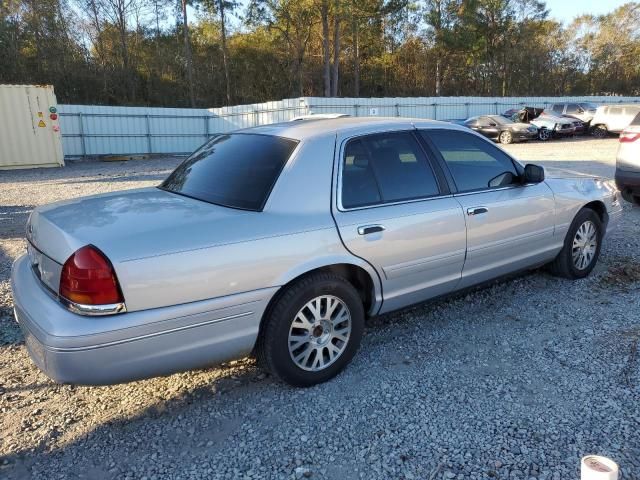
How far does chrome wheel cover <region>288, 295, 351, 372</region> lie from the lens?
3086mm

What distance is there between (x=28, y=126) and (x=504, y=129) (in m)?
18.3

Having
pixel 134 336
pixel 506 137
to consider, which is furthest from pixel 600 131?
pixel 134 336

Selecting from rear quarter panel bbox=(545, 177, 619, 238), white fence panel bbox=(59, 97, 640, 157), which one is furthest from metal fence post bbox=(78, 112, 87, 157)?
rear quarter panel bbox=(545, 177, 619, 238)

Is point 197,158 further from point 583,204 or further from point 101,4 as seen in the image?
point 101,4

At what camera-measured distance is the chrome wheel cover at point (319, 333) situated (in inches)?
121

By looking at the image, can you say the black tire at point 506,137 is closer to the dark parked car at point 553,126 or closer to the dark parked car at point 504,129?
the dark parked car at point 504,129

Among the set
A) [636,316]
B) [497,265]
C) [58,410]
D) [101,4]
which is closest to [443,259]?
[497,265]

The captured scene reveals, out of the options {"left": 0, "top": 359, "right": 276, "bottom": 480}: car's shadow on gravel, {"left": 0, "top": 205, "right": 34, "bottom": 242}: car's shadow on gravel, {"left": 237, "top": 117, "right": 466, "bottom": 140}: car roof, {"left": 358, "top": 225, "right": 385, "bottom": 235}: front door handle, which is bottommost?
{"left": 0, "top": 205, "right": 34, "bottom": 242}: car's shadow on gravel

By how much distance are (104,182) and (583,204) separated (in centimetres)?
1166

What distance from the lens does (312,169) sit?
3.20 meters

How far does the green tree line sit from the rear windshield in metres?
33.0

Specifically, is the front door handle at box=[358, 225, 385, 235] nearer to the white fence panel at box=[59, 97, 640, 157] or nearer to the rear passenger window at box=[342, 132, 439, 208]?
the rear passenger window at box=[342, 132, 439, 208]

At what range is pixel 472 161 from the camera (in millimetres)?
4141

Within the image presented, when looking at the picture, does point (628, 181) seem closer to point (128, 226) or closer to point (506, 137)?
point (128, 226)
